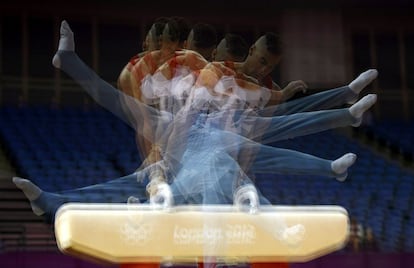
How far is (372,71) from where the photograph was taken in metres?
2.55

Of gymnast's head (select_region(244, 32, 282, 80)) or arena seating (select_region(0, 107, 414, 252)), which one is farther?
arena seating (select_region(0, 107, 414, 252))

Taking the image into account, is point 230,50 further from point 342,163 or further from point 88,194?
point 88,194

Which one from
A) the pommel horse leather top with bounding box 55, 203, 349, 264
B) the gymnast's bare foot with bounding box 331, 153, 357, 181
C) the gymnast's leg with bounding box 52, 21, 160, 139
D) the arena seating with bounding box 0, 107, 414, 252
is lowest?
Result: the arena seating with bounding box 0, 107, 414, 252

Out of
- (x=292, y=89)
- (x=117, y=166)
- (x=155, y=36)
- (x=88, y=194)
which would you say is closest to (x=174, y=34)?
(x=155, y=36)

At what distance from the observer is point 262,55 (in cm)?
254

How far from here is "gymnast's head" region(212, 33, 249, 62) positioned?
2.55 metres

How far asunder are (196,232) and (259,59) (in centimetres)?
61

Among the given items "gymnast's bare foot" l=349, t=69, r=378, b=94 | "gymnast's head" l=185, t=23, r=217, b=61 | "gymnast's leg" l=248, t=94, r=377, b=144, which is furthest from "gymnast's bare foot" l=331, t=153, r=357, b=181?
"gymnast's head" l=185, t=23, r=217, b=61

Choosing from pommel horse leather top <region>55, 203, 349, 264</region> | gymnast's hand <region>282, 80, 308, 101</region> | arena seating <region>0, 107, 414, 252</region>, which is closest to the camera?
pommel horse leather top <region>55, 203, 349, 264</region>

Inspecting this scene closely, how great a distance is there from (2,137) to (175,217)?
656cm

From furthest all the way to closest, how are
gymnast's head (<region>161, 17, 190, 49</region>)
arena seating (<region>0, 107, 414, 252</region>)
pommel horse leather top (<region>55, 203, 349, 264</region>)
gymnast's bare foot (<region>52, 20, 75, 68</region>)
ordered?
arena seating (<region>0, 107, 414, 252</region>), gymnast's head (<region>161, 17, 190, 49</region>), gymnast's bare foot (<region>52, 20, 75, 68</region>), pommel horse leather top (<region>55, 203, 349, 264</region>)

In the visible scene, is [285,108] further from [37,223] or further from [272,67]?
[37,223]

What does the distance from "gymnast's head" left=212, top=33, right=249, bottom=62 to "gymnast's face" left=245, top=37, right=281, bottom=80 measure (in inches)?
1.0

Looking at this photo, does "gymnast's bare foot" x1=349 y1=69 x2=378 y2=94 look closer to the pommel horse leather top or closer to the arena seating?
the pommel horse leather top
